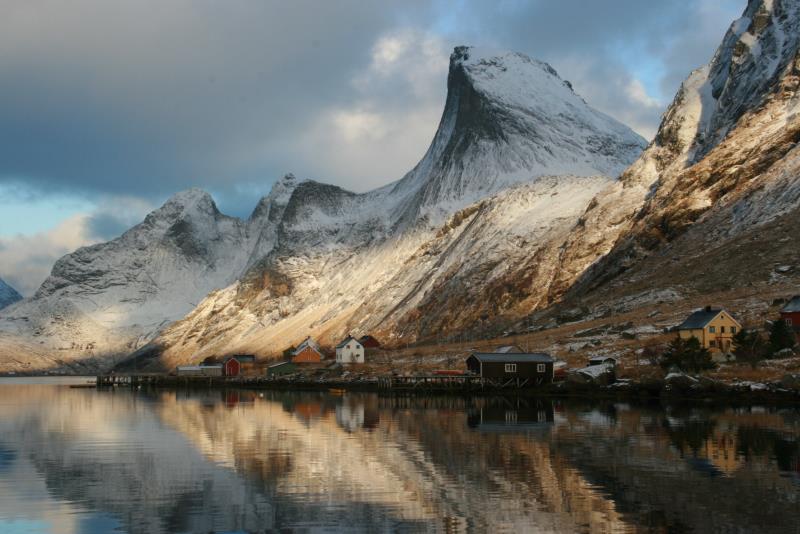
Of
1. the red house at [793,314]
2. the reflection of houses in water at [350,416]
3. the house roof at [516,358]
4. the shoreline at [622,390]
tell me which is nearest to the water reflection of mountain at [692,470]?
the shoreline at [622,390]

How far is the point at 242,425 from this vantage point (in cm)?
6588

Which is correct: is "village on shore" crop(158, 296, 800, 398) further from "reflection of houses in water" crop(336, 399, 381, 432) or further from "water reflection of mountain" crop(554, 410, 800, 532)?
"water reflection of mountain" crop(554, 410, 800, 532)

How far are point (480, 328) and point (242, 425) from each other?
8377 cm

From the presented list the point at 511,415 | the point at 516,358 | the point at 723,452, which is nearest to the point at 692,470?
the point at 723,452

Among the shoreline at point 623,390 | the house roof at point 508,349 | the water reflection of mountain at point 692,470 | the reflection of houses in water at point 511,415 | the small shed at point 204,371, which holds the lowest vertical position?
the water reflection of mountain at point 692,470

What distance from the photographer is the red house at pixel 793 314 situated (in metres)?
86.1

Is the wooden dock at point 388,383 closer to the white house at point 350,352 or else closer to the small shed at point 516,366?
the small shed at point 516,366

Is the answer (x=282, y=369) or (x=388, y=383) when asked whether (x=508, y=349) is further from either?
(x=282, y=369)

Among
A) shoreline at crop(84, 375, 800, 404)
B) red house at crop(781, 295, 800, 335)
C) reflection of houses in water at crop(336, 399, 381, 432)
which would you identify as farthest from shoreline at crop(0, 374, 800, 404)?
red house at crop(781, 295, 800, 335)

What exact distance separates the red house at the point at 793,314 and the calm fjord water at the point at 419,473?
22.6 m

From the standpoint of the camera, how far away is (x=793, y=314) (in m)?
86.9

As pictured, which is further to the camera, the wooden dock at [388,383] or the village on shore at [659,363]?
the wooden dock at [388,383]

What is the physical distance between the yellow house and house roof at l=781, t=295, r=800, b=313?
4.96 meters

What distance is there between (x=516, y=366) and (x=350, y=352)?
2065 inches
